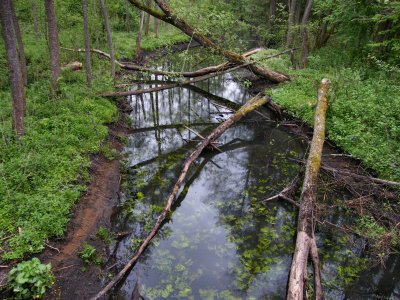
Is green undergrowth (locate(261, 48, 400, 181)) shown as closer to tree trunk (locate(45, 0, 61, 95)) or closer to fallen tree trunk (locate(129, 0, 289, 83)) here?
fallen tree trunk (locate(129, 0, 289, 83))

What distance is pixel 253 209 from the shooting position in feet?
30.0

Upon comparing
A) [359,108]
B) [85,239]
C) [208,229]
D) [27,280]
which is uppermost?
[359,108]

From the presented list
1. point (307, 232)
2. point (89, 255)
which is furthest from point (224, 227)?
point (89, 255)

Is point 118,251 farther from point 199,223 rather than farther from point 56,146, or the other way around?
point 56,146

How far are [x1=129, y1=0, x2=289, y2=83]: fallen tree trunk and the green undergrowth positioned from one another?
1.09 meters

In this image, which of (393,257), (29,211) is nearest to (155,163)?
(29,211)

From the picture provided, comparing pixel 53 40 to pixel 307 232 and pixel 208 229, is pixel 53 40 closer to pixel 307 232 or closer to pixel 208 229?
pixel 208 229

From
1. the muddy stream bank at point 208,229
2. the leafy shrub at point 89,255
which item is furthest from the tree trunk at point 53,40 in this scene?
the leafy shrub at point 89,255

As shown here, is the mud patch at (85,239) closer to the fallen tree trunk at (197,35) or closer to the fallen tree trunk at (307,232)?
the fallen tree trunk at (307,232)

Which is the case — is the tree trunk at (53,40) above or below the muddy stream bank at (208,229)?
above

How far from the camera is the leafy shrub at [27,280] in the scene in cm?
536

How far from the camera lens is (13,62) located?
8.23 m

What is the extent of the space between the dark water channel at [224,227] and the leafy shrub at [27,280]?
1.63 m

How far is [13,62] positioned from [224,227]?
721 cm
